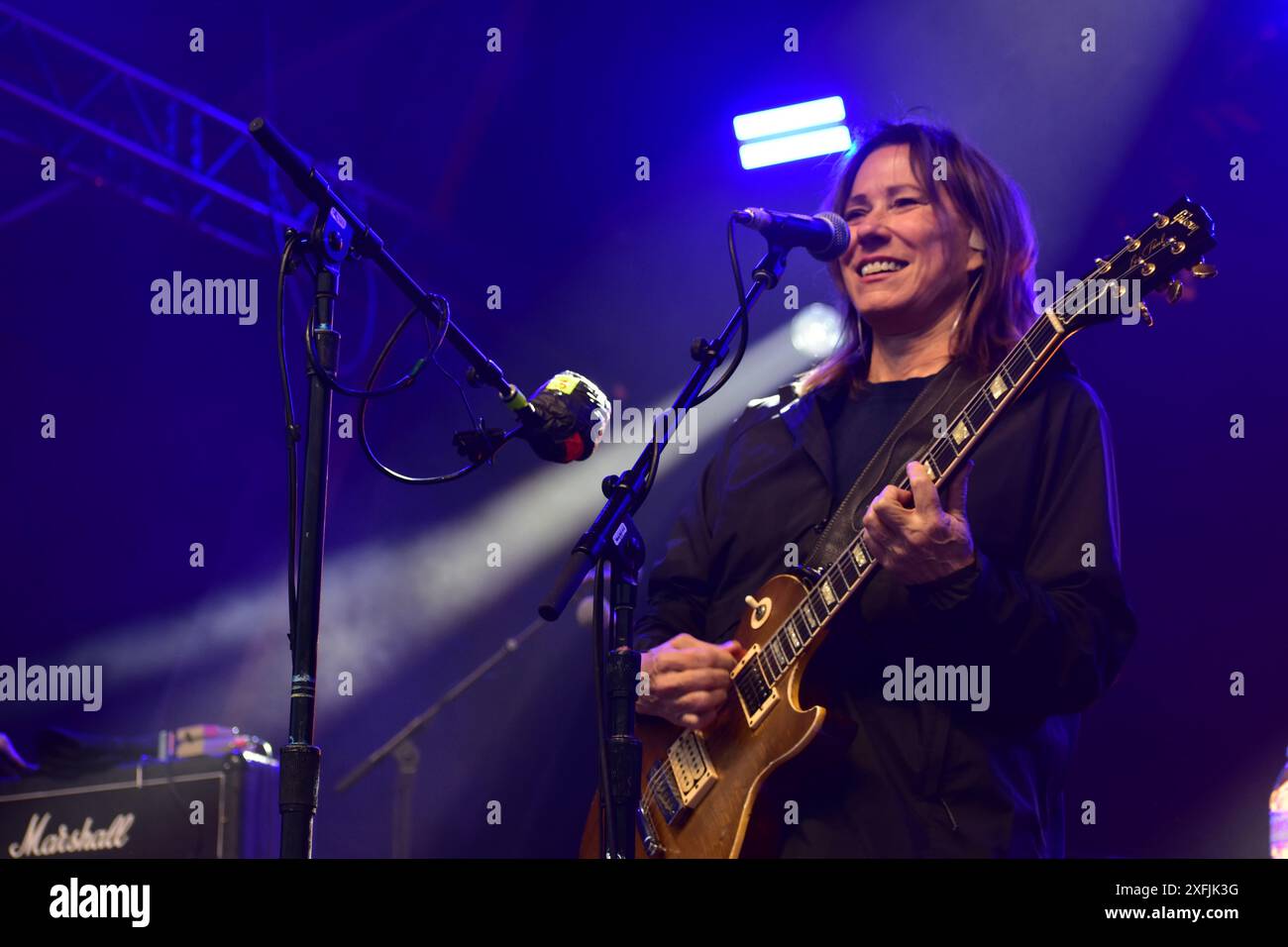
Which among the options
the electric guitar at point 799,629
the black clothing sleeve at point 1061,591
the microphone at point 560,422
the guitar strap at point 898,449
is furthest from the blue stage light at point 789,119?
the microphone at point 560,422

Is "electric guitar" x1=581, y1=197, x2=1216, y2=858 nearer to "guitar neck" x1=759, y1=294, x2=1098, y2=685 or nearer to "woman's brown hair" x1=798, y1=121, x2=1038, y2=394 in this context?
"guitar neck" x1=759, y1=294, x2=1098, y2=685

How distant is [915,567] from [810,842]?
25.0 inches

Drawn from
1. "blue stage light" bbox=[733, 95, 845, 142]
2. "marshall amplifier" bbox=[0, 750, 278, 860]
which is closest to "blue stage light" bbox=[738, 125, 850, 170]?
"blue stage light" bbox=[733, 95, 845, 142]

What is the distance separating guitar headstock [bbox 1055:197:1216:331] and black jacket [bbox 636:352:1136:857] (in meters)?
0.15

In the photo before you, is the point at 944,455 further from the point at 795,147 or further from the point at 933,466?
the point at 795,147

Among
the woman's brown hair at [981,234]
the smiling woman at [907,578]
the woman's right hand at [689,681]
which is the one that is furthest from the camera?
the woman's brown hair at [981,234]

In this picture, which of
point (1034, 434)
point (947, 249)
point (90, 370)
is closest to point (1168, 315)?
point (947, 249)

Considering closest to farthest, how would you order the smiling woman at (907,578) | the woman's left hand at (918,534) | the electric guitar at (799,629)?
the woman's left hand at (918,534)
the smiling woman at (907,578)
the electric guitar at (799,629)

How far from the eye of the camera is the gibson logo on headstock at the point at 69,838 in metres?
3.12

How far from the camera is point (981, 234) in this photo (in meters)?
3.15

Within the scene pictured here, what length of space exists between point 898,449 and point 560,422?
837 millimetres

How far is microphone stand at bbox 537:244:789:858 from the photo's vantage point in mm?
2193

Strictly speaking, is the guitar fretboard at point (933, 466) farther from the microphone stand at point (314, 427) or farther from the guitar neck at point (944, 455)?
the microphone stand at point (314, 427)

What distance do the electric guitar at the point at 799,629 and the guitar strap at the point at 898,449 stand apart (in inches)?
2.5
